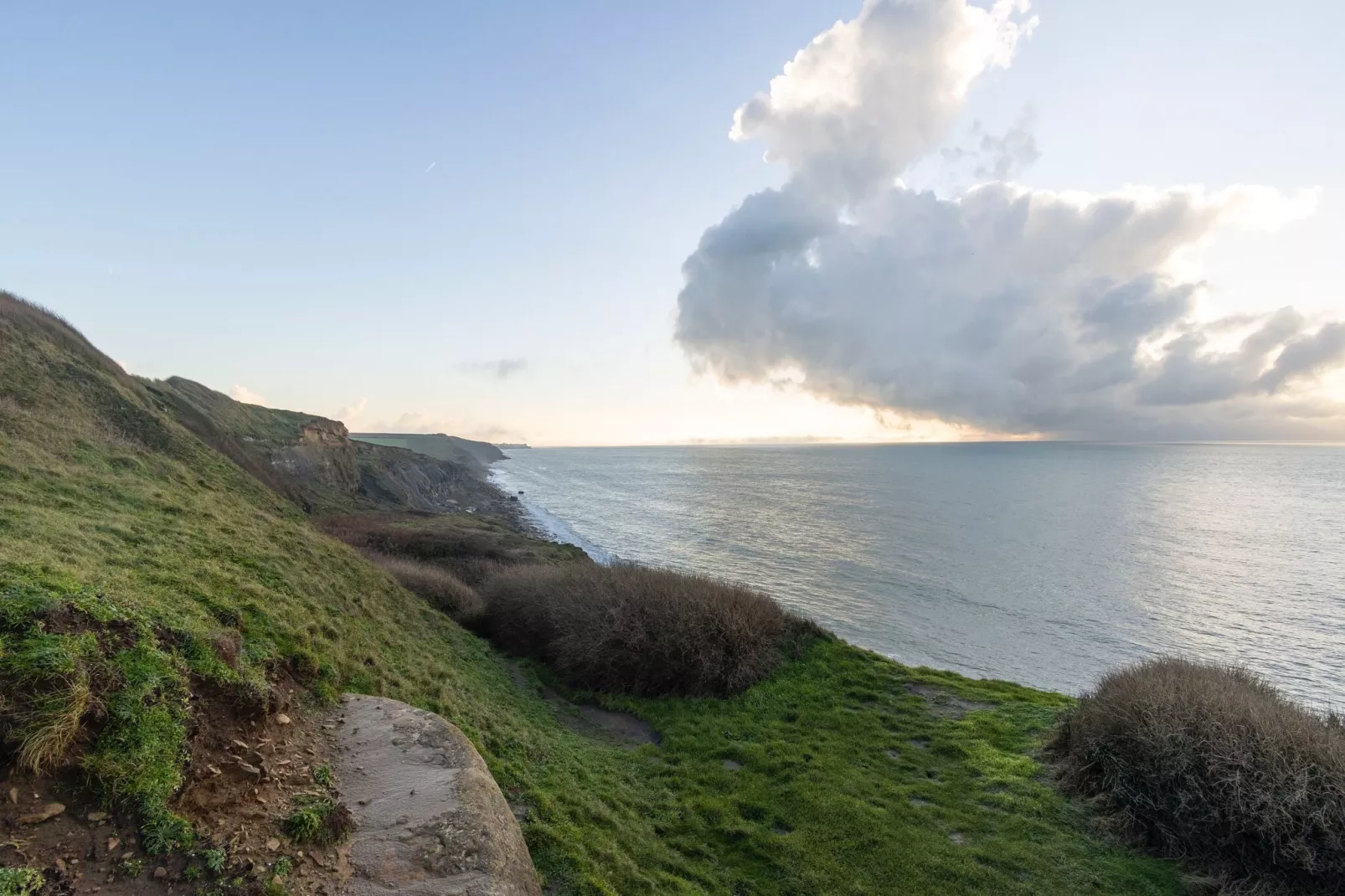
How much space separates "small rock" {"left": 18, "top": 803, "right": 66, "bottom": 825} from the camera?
17.1ft

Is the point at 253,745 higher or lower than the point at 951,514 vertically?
higher

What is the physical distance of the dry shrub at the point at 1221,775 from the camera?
35.6ft

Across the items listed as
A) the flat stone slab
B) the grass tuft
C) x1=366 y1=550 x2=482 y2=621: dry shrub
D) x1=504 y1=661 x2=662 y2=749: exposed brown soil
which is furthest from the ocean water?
the grass tuft

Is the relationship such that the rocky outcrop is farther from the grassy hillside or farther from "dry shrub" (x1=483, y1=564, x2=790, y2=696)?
"dry shrub" (x1=483, y1=564, x2=790, y2=696)

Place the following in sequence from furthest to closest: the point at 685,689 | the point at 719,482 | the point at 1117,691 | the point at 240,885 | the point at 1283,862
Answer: the point at 719,482 → the point at 685,689 → the point at 1117,691 → the point at 1283,862 → the point at 240,885

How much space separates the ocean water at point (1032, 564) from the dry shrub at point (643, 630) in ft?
44.1

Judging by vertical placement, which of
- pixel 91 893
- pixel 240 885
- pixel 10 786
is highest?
pixel 10 786

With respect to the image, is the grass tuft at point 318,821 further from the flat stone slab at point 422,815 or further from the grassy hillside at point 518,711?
the grassy hillside at point 518,711

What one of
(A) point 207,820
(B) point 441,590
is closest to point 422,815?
(A) point 207,820

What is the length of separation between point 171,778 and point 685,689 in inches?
645

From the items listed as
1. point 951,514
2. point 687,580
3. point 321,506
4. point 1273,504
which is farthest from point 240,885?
point 1273,504

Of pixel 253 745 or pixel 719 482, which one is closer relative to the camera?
pixel 253 745

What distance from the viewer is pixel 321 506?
152 ft

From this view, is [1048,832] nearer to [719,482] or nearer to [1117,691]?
[1117,691]
